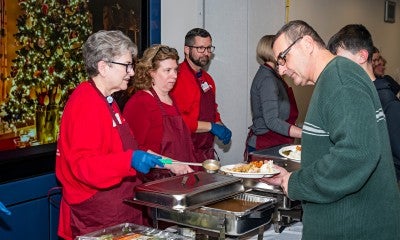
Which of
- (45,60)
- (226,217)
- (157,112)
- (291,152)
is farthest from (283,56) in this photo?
(45,60)

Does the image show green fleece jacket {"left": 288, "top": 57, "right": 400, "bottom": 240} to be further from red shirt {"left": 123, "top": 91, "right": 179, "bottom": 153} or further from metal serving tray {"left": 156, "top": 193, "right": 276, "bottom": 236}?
red shirt {"left": 123, "top": 91, "right": 179, "bottom": 153}

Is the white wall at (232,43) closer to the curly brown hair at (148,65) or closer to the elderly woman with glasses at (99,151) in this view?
the curly brown hair at (148,65)

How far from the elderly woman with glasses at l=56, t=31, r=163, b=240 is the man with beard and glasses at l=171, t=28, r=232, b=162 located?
0.99 meters

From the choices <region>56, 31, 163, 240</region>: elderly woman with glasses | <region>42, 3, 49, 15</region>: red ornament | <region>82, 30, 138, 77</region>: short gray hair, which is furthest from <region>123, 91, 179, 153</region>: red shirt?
<region>42, 3, 49, 15</region>: red ornament

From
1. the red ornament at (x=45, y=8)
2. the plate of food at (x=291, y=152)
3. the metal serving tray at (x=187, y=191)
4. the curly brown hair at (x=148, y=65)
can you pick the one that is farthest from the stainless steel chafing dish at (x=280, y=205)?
the red ornament at (x=45, y=8)

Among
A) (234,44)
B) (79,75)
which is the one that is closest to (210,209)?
(79,75)

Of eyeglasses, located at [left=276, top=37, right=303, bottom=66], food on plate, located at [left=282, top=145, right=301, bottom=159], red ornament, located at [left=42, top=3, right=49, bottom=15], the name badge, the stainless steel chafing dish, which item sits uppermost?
red ornament, located at [left=42, top=3, right=49, bottom=15]

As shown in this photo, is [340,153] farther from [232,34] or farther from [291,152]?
[232,34]

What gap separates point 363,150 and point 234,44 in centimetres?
271

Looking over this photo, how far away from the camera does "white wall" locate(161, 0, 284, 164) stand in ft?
11.5

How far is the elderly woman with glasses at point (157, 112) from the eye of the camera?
2.26 m

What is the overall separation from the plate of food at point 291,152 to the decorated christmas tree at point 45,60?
1124 millimetres

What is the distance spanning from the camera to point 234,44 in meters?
3.83

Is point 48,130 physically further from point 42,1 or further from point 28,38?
point 42,1
